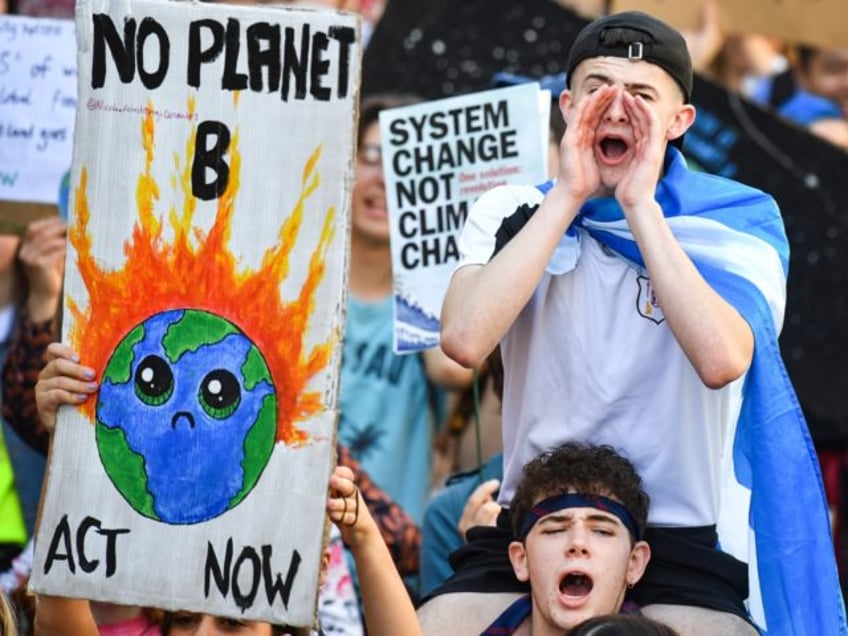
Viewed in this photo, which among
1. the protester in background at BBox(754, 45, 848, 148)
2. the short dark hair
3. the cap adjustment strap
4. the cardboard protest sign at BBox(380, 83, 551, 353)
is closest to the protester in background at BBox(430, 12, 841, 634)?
the cap adjustment strap

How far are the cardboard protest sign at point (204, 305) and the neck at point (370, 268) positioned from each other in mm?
2838

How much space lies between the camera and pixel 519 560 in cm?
462

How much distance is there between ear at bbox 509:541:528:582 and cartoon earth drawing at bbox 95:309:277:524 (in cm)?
64

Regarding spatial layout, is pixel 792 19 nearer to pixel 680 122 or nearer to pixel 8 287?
pixel 8 287

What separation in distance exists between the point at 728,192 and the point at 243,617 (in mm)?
1404

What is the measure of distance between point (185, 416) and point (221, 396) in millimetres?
84

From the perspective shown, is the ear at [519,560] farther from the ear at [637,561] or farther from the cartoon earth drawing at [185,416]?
the cartoon earth drawing at [185,416]

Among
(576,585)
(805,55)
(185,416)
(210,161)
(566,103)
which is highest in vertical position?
(805,55)

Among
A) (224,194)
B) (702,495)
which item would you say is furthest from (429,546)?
(224,194)

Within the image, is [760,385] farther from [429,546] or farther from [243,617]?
[429,546]

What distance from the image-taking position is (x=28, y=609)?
5.54m

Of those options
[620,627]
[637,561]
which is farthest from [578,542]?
[620,627]

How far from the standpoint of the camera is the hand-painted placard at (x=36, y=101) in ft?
22.9

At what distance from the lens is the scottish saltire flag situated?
4609 mm
